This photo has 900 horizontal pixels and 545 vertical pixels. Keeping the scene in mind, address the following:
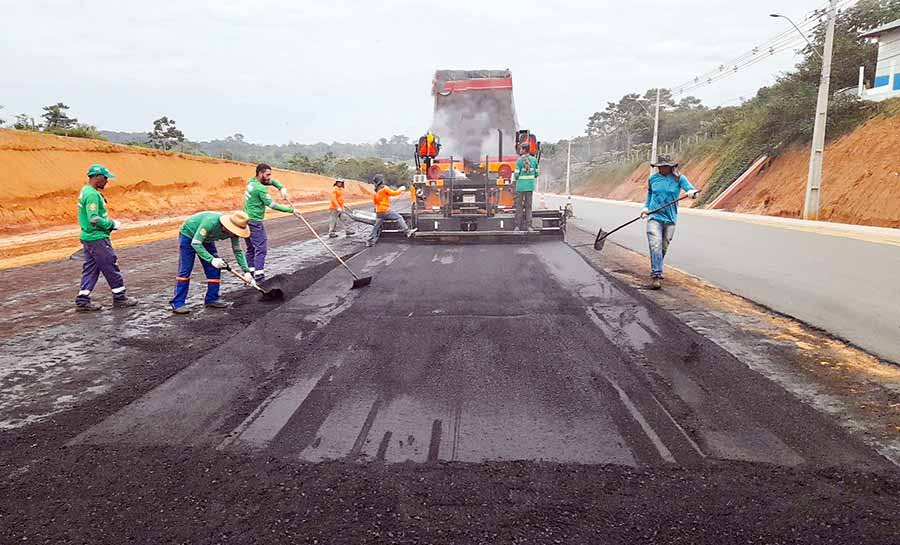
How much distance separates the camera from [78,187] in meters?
20.4

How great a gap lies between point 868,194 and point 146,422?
2088cm

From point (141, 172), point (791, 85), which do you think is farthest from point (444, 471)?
point (791, 85)

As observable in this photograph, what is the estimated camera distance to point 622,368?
4434 mm

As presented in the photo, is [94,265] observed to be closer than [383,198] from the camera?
Answer: Yes

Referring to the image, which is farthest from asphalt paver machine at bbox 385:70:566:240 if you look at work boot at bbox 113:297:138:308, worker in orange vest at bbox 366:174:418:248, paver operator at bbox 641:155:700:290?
work boot at bbox 113:297:138:308

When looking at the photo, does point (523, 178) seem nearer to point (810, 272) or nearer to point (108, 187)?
point (810, 272)

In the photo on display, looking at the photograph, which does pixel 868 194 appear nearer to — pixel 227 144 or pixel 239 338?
pixel 239 338

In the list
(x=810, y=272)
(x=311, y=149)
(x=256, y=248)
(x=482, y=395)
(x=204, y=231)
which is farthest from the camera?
(x=311, y=149)

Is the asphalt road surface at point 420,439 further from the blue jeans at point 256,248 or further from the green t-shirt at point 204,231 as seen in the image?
the blue jeans at point 256,248

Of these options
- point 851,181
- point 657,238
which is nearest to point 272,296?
point 657,238

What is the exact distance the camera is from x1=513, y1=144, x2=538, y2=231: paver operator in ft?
39.5

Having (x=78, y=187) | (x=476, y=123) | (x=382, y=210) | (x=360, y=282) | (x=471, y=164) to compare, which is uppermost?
(x=476, y=123)

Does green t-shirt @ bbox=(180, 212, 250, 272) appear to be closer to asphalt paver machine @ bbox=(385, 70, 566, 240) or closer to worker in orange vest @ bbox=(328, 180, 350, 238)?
asphalt paver machine @ bbox=(385, 70, 566, 240)

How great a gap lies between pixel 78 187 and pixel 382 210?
1452 cm
